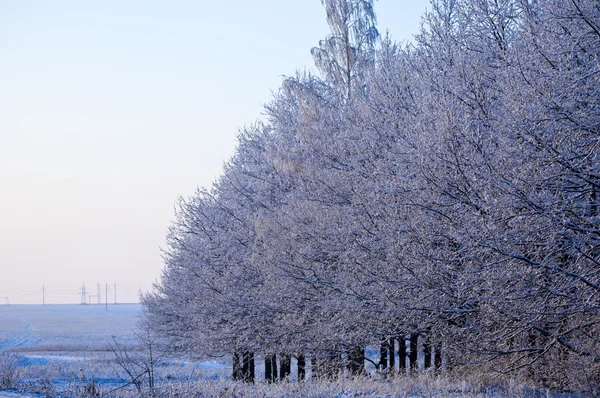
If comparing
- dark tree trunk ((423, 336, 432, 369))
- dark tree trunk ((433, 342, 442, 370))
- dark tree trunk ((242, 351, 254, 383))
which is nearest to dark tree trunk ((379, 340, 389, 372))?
dark tree trunk ((423, 336, 432, 369))

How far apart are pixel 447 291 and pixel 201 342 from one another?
11995 mm

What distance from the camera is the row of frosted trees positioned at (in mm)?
9984

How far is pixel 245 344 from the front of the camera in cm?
1947

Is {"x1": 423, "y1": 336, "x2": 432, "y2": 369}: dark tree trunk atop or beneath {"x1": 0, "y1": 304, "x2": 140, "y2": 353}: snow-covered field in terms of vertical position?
atop

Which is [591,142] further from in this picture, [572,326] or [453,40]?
[453,40]

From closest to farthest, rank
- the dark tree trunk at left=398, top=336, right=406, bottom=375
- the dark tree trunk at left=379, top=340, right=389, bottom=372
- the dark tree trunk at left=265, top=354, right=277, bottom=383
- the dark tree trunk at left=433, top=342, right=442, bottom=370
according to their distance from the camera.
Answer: the dark tree trunk at left=433, top=342, right=442, bottom=370 → the dark tree trunk at left=398, top=336, right=406, bottom=375 → the dark tree trunk at left=379, top=340, right=389, bottom=372 → the dark tree trunk at left=265, top=354, right=277, bottom=383

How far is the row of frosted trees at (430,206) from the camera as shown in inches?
393

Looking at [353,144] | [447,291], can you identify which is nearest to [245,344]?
[353,144]

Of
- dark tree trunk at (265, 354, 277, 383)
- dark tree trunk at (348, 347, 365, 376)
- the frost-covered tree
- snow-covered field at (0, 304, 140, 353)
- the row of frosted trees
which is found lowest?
snow-covered field at (0, 304, 140, 353)

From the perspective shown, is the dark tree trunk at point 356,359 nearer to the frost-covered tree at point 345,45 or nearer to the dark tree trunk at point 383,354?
the dark tree trunk at point 383,354

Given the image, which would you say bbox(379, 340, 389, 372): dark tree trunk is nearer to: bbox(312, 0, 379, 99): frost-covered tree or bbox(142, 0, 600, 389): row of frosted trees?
bbox(142, 0, 600, 389): row of frosted trees

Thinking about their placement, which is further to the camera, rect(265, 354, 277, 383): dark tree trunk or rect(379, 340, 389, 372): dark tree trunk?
rect(265, 354, 277, 383): dark tree trunk

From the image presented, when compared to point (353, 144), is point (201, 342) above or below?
below

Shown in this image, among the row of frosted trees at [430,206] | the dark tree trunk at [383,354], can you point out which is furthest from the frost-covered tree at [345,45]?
the dark tree trunk at [383,354]
